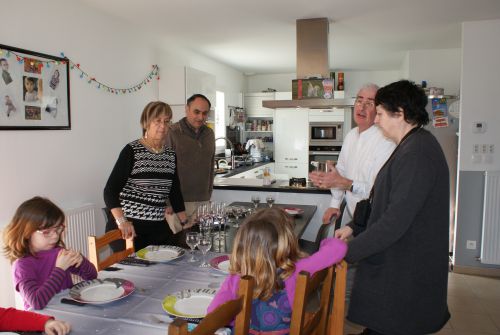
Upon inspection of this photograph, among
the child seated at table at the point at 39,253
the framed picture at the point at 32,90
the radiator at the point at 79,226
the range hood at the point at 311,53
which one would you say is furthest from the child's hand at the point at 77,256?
the range hood at the point at 311,53

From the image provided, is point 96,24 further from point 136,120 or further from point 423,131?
point 423,131

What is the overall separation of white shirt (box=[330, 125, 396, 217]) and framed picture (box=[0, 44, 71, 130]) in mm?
2209

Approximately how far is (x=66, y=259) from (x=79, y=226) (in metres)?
1.92

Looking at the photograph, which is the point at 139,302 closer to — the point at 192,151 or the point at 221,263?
the point at 221,263

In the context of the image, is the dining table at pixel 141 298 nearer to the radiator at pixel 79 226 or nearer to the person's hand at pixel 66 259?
the person's hand at pixel 66 259

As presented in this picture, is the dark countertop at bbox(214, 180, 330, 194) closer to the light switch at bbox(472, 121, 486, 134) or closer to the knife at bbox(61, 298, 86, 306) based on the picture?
the light switch at bbox(472, 121, 486, 134)

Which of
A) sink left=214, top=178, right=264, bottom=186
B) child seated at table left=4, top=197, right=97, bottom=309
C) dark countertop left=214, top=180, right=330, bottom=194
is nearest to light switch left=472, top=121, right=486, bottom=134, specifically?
dark countertop left=214, top=180, right=330, bottom=194

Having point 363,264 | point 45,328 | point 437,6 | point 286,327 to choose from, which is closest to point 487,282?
point 437,6

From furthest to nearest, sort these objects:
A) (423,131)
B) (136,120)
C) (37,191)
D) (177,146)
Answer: (136,120) → (177,146) → (37,191) → (423,131)

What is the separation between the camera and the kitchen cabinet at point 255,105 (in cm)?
759

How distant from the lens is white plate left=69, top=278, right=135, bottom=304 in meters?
1.44

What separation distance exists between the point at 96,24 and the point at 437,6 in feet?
9.80

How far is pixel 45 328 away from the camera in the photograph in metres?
1.22

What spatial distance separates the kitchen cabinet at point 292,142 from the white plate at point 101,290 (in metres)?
5.81
